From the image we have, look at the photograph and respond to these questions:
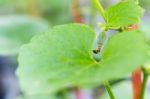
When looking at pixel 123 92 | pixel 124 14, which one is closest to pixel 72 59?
pixel 124 14

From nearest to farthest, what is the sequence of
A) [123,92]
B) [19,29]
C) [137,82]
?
[137,82], [123,92], [19,29]

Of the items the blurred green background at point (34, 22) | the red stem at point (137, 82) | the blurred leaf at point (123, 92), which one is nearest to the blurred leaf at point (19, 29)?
the blurred green background at point (34, 22)

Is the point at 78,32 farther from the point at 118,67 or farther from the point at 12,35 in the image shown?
the point at 12,35

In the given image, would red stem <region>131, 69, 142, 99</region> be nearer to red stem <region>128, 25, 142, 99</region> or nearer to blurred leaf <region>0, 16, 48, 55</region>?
red stem <region>128, 25, 142, 99</region>

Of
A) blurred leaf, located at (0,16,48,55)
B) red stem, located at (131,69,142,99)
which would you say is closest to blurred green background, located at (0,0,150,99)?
blurred leaf, located at (0,16,48,55)

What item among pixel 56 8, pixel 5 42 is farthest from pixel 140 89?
pixel 56 8

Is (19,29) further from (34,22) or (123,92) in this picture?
(123,92)
